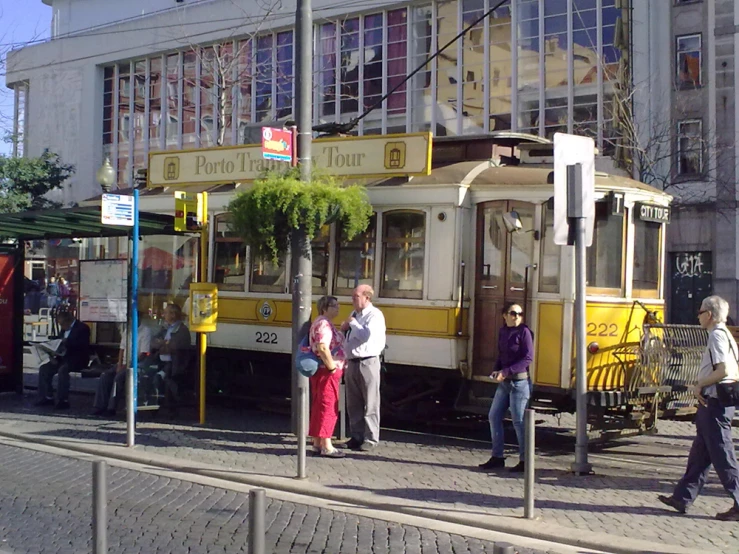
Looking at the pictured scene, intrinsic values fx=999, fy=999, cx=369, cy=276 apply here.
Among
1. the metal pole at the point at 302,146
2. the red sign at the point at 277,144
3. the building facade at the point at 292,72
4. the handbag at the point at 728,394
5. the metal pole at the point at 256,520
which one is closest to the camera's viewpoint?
the metal pole at the point at 256,520

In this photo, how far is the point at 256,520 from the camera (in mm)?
4332

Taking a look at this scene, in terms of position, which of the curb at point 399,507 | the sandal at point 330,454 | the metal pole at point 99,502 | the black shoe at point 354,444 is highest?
the metal pole at point 99,502

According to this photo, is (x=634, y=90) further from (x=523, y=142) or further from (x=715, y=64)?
(x=523, y=142)

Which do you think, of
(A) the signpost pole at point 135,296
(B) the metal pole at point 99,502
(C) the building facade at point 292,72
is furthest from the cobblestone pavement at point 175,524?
(C) the building facade at point 292,72

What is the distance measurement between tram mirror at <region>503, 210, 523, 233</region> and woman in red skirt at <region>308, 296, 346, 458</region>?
2.27m

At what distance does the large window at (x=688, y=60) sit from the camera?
25.4 meters

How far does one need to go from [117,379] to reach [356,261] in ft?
11.6

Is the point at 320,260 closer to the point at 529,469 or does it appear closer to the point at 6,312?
the point at 6,312

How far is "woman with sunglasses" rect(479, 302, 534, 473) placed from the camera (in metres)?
9.63

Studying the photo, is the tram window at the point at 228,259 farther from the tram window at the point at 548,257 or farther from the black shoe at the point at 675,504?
the black shoe at the point at 675,504

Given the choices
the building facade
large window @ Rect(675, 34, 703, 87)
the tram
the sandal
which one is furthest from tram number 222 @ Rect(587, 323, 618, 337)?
large window @ Rect(675, 34, 703, 87)

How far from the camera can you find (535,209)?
1146 centimetres

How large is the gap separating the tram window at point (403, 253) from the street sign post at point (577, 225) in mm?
2744

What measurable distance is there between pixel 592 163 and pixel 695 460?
3.23m
